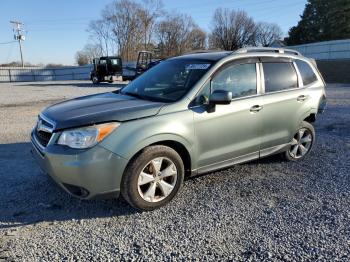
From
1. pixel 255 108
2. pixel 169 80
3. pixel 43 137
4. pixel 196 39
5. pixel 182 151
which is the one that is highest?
pixel 196 39

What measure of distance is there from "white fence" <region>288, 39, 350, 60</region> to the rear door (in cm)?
4001

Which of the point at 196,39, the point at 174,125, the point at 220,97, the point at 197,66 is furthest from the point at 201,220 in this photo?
the point at 196,39

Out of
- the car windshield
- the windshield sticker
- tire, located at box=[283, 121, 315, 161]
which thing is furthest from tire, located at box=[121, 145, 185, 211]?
tire, located at box=[283, 121, 315, 161]

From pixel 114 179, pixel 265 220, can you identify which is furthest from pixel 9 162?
pixel 265 220

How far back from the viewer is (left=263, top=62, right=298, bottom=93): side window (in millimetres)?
5246

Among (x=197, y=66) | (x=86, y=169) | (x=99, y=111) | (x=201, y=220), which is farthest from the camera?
(x=197, y=66)

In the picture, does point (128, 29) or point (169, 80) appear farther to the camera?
point (128, 29)

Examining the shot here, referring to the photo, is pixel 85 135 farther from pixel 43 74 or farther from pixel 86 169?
pixel 43 74

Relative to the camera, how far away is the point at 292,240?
138 inches

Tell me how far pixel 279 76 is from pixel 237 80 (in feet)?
3.05

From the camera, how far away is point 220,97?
4297mm

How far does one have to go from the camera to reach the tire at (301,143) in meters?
5.89

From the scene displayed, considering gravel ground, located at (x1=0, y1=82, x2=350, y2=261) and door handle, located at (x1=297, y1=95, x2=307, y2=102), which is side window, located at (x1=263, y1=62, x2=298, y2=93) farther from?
gravel ground, located at (x1=0, y1=82, x2=350, y2=261)

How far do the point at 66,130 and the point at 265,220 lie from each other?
2.29m
